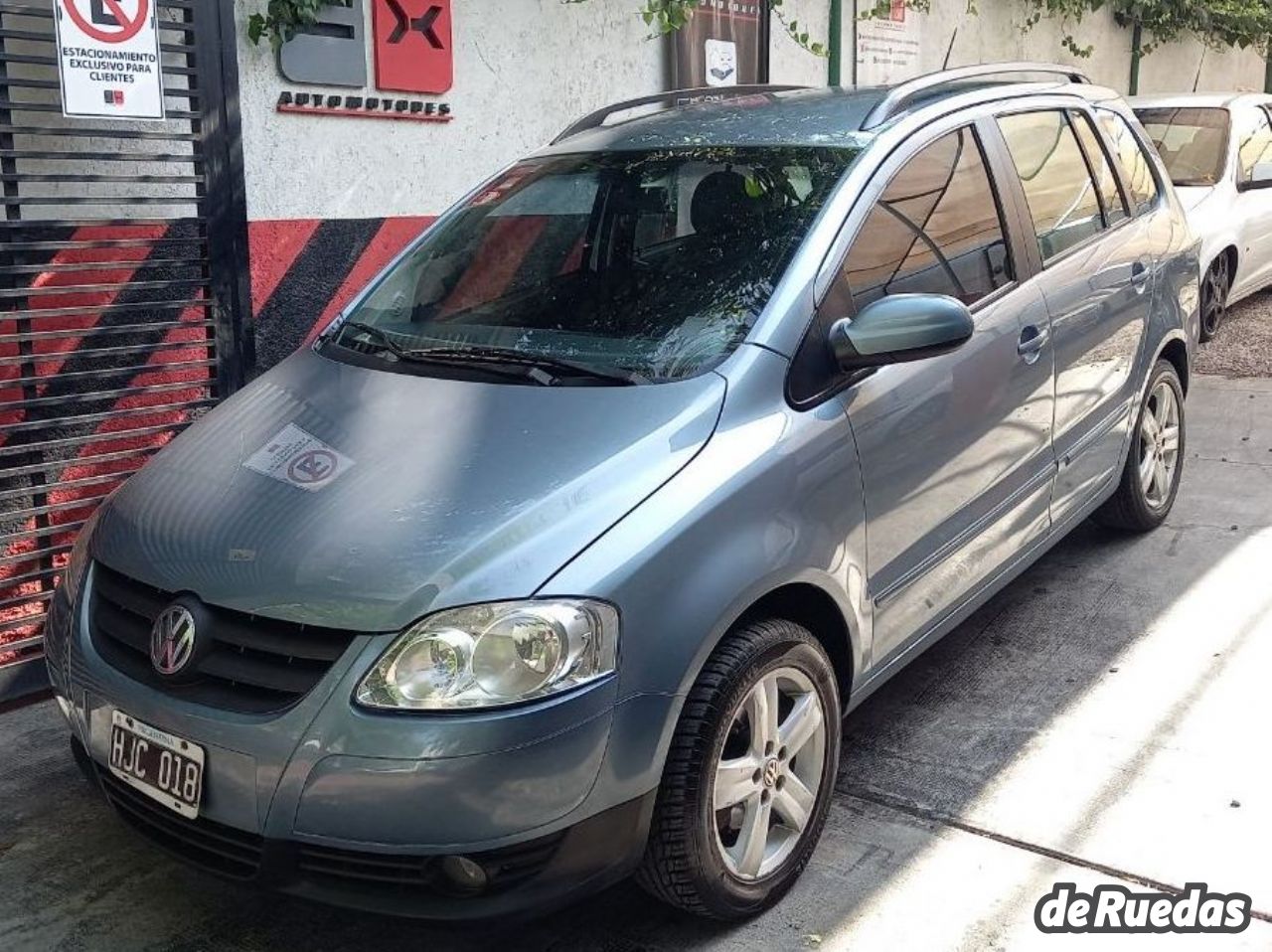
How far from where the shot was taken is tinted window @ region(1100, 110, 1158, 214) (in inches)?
189

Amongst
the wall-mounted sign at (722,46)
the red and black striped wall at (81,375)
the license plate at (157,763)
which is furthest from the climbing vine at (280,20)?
the license plate at (157,763)

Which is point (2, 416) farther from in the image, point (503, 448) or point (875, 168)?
point (875, 168)

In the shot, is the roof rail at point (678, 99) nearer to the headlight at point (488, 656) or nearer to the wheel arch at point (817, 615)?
the wheel arch at point (817, 615)

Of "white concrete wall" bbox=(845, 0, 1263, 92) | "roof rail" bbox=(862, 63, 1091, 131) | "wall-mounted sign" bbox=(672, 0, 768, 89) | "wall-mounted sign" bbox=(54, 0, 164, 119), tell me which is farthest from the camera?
"white concrete wall" bbox=(845, 0, 1263, 92)

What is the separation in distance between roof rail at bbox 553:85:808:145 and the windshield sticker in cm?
163

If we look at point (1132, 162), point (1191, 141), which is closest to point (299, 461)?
point (1132, 162)

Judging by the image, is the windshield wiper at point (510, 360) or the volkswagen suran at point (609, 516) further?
the windshield wiper at point (510, 360)

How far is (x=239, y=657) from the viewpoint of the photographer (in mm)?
2586

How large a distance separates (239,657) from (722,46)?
18.6 feet

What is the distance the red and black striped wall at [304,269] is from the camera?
5.28 meters

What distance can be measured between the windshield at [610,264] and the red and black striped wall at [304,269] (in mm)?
1407

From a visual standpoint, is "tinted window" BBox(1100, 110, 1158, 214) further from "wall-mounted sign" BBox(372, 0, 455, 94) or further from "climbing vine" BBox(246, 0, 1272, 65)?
"wall-mounted sign" BBox(372, 0, 455, 94)

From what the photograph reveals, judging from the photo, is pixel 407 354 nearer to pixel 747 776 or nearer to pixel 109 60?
pixel 747 776

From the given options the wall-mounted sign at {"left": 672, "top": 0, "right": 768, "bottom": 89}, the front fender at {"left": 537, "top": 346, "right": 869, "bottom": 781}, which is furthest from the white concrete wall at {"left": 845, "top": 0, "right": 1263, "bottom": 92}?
the front fender at {"left": 537, "top": 346, "right": 869, "bottom": 781}
